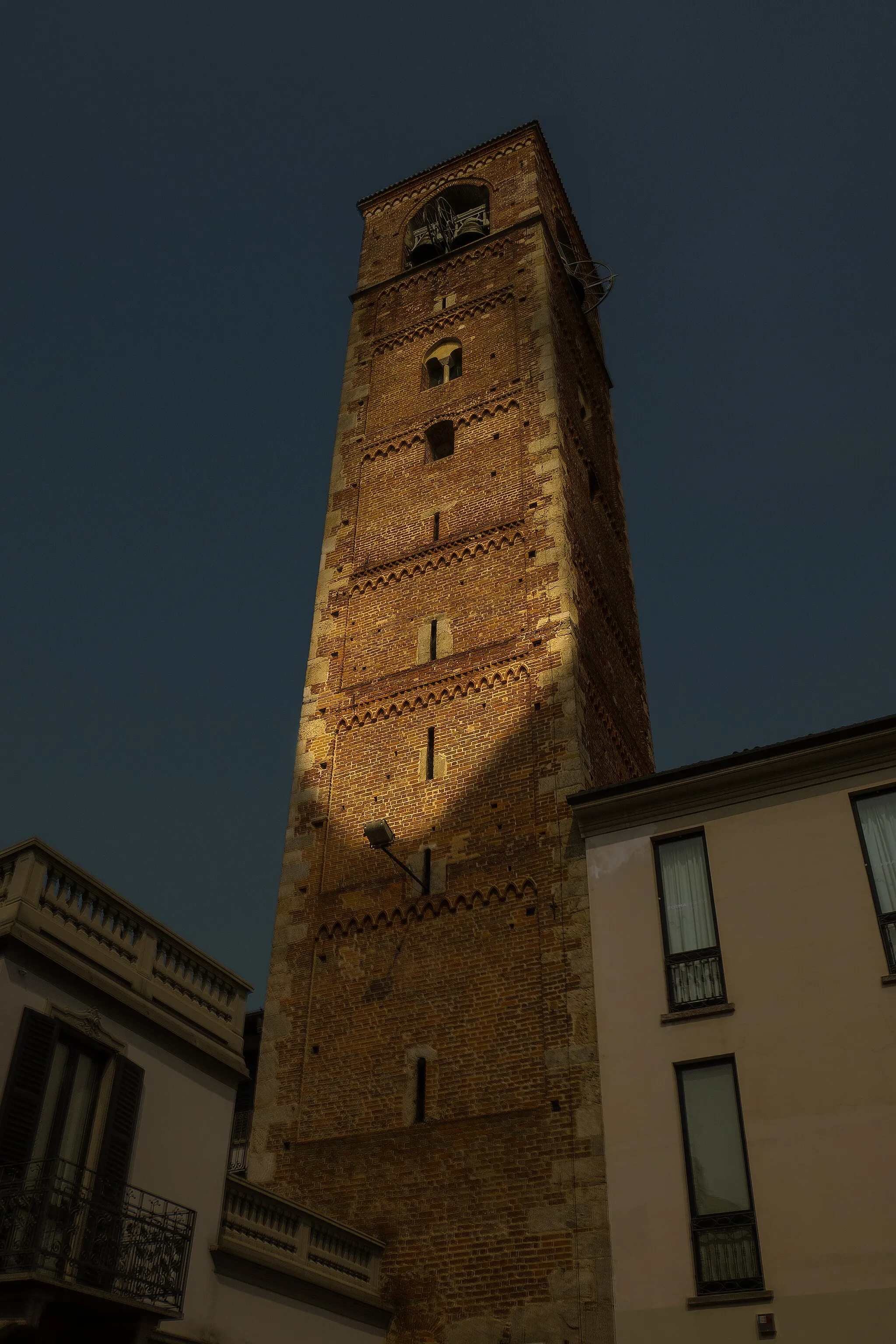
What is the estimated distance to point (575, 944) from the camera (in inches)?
607

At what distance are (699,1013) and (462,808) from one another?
209 inches

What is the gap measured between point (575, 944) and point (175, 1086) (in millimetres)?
5709

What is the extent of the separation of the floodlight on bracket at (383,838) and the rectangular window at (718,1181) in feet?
16.3

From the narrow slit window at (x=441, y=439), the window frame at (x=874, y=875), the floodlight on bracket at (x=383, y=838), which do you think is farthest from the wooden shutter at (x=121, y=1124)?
the narrow slit window at (x=441, y=439)

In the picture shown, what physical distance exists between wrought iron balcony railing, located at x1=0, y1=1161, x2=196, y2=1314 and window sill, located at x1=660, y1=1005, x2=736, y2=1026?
5.78m

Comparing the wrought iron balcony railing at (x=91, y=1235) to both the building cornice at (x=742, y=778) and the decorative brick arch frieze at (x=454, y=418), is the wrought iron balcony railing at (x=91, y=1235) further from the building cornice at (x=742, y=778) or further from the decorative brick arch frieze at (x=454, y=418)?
the decorative brick arch frieze at (x=454, y=418)

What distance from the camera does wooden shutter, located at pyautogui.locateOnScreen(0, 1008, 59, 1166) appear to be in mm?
9656

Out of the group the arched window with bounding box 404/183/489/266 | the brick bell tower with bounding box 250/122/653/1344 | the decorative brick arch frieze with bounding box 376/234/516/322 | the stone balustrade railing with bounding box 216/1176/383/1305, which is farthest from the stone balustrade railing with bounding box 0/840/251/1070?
the arched window with bounding box 404/183/489/266

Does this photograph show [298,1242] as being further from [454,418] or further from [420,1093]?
[454,418]

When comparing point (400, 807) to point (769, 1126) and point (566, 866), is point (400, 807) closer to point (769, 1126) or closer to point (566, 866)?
point (566, 866)

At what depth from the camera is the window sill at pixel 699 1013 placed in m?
13.6

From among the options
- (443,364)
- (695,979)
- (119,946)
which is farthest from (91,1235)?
(443,364)

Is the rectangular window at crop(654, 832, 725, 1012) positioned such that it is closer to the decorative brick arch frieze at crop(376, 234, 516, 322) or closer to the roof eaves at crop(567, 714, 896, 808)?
the roof eaves at crop(567, 714, 896, 808)

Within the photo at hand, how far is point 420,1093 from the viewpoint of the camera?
15641mm
